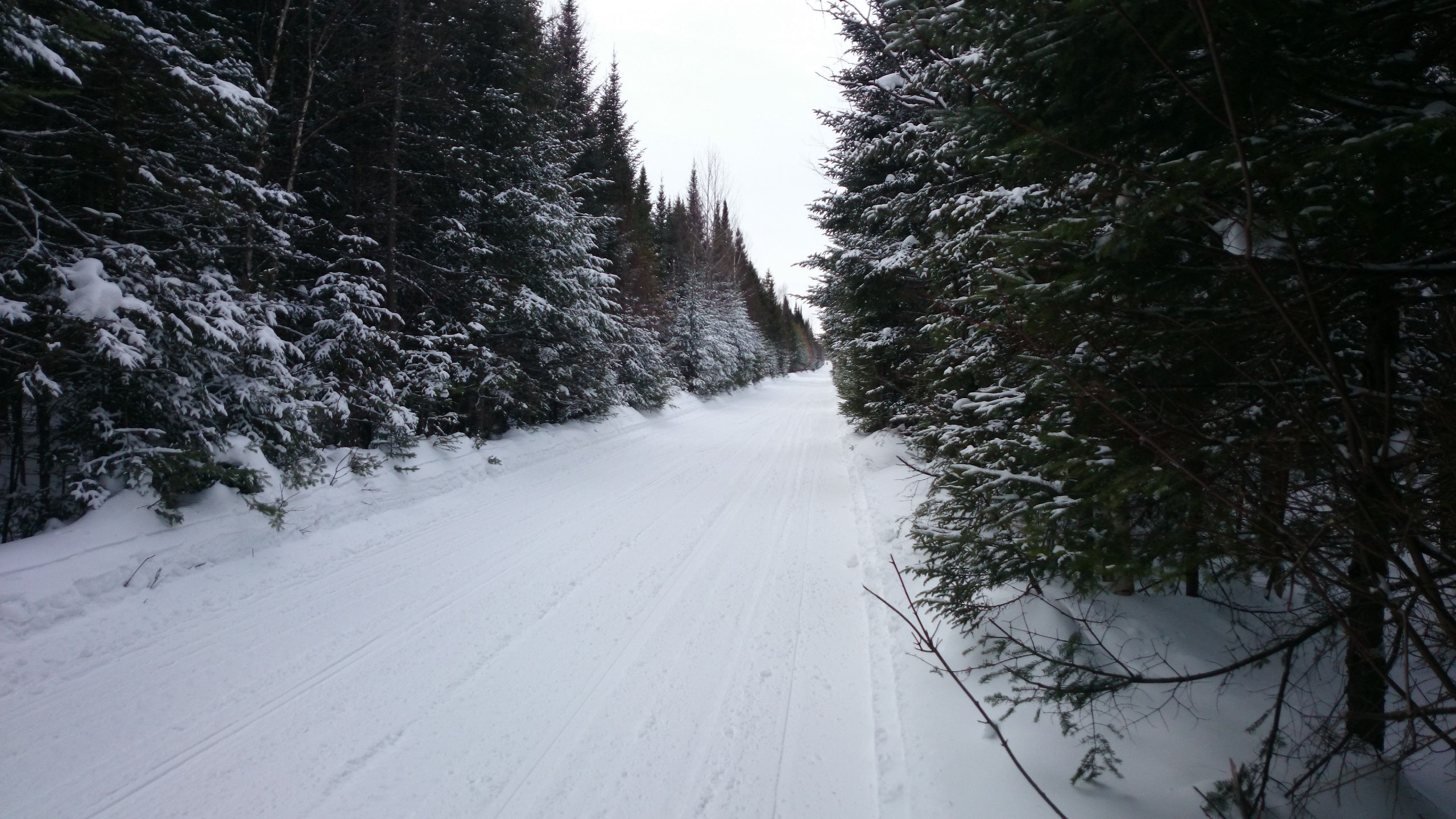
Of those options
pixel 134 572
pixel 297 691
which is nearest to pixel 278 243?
pixel 134 572

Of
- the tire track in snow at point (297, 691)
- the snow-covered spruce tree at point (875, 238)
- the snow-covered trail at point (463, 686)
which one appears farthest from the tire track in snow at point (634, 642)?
the snow-covered spruce tree at point (875, 238)

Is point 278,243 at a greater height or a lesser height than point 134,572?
greater

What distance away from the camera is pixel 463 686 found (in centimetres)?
369

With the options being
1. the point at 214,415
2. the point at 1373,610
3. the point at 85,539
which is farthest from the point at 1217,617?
the point at 214,415

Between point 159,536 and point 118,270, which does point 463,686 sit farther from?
point 118,270

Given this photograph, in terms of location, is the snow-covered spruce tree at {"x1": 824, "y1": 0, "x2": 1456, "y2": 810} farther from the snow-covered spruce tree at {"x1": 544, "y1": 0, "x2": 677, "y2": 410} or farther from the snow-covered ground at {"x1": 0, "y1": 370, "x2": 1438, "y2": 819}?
the snow-covered spruce tree at {"x1": 544, "y1": 0, "x2": 677, "y2": 410}

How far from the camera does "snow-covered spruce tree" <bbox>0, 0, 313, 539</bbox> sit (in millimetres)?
4504

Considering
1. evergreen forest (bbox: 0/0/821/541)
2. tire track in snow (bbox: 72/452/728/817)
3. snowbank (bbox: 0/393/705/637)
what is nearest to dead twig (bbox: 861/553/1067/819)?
tire track in snow (bbox: 72/452/728/817)

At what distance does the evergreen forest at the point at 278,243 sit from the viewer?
479 cm

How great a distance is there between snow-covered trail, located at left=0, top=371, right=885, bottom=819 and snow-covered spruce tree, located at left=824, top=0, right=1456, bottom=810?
1647 millimetres

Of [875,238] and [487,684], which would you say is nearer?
[487,684]

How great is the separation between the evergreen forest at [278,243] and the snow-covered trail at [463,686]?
1.85 m

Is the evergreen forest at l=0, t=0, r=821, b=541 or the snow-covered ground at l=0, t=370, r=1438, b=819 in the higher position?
the evergreen forest at l=0, t=0, r=821, b=541

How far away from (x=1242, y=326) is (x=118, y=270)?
27.5 ft
